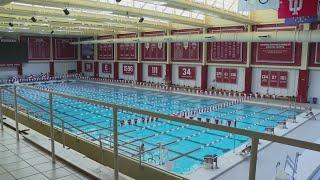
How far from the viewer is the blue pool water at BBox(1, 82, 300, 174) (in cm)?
934

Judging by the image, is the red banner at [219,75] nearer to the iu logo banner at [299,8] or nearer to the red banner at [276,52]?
the red banner at [276,52]

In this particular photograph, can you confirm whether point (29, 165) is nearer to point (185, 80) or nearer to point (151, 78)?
point (185, 80)

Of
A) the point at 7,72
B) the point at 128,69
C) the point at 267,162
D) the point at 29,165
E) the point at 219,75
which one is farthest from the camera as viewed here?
the point at 7,72

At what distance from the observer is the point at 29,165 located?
3928mm

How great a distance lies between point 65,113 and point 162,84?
9.51m

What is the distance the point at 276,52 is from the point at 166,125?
8435 mm

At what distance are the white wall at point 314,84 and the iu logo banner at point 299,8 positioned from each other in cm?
867

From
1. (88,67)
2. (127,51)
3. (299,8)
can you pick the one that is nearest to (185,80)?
(127,51)

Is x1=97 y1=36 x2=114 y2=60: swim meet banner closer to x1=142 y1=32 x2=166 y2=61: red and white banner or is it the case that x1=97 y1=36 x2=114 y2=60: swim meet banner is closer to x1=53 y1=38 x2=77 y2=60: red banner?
x1=53 y1=38 x2=77 y2=60: red banner

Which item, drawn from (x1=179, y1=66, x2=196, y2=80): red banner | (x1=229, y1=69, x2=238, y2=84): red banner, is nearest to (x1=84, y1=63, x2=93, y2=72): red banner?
(x1=179, y1=66, x2=196, y2=80): red banner

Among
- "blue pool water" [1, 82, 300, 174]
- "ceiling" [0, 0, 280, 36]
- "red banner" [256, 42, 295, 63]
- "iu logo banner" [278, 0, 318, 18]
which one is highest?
"ceiling" [0, 0, 280, 36]

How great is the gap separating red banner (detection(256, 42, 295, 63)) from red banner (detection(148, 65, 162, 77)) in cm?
863

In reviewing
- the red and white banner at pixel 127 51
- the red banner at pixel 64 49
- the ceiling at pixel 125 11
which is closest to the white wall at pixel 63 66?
the red banner at pixel 64 49

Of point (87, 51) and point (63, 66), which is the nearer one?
point (87, 51)
